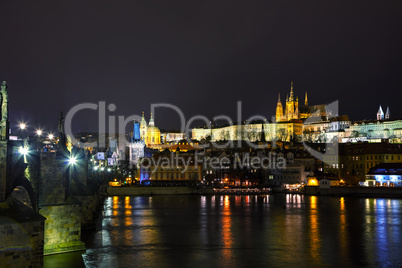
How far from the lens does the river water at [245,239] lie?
61.7 feet

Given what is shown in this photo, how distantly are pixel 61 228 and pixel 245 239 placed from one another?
1001 centimetres

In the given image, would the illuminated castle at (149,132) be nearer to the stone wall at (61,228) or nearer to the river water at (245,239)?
the river water at (245,239)

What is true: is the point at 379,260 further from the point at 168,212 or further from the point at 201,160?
the point at 201,160

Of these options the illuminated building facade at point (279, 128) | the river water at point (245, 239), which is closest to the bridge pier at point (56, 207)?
the river water at point (245, 239)

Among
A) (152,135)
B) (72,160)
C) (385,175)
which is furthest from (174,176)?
(152,135)

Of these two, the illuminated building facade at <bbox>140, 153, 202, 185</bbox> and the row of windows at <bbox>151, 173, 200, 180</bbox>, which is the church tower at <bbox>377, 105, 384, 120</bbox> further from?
the row of windows at <bbox>151, 173, 200, 180</bbox>

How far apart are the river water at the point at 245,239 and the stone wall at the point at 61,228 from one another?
934 millimetres

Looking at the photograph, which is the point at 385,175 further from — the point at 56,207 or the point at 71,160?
the point at 56,207

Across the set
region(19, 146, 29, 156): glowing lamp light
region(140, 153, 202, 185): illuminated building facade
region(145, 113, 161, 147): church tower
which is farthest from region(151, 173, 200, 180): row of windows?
region(145, 113, 161, 147): church tower

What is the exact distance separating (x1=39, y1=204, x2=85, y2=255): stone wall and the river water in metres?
0.93

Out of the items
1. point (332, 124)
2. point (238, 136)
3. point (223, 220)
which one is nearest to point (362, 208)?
point (223, 220)

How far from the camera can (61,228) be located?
54.4 feet

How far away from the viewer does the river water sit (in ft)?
61.7

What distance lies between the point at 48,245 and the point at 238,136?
412 feet
